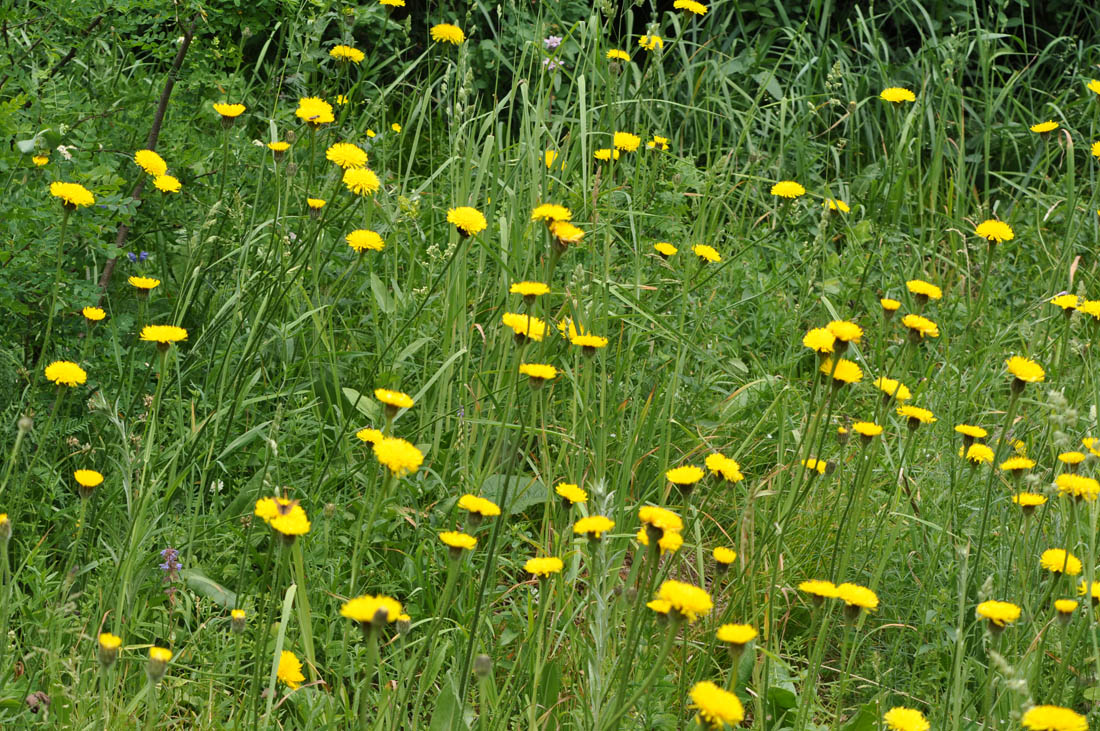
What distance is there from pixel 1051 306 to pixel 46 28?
2570 millimetres

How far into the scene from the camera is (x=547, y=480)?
228 centimetres

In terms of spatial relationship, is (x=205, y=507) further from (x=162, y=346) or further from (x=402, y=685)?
(x=402, y=685)

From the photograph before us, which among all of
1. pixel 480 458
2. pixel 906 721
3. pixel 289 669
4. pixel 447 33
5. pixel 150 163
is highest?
pixel 447 33

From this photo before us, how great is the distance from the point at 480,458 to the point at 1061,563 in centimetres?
106

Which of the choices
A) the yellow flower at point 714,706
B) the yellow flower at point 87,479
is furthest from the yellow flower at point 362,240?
the yellow flower at point 714,706

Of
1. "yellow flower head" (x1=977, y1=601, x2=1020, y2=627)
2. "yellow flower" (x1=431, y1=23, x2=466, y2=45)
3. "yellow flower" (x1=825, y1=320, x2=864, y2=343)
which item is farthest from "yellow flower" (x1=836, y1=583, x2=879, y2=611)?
"yellow flower" (x1=431, y1=23, x2=466, y2=45)

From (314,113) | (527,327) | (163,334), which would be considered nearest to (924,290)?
(527,327)

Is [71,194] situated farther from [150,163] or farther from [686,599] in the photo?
[686,599]

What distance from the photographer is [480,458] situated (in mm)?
2260

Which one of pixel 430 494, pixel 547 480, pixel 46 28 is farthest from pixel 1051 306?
pixel 46 28

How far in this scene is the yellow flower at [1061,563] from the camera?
169 centimetres

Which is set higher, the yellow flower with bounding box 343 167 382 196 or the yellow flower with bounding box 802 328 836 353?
the yellow flower with bounding box 343 167 382 196

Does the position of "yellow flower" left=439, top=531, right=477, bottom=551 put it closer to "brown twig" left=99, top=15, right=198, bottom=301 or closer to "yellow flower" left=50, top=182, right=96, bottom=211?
"yellow flower" left=50, top=182, right=96, bottom=211

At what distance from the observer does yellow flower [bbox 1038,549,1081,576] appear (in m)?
1.69
